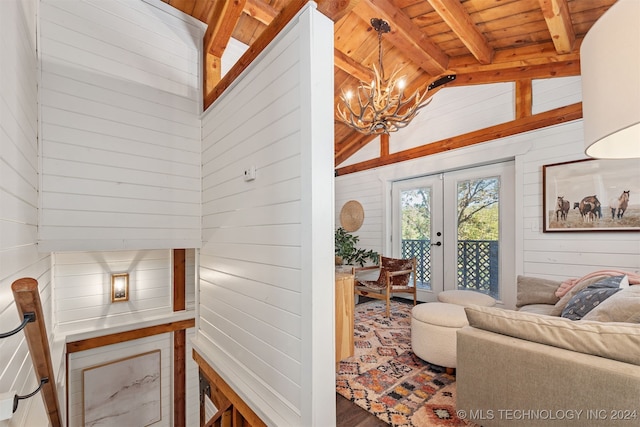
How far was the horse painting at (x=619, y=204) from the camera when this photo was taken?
9.02ft

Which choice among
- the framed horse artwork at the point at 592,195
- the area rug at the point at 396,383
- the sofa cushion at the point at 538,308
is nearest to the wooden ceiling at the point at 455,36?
the framed horse artwork at the point at 592,195

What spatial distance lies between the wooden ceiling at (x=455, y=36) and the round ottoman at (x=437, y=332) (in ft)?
8.04

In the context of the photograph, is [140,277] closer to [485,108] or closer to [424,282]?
[424,282]

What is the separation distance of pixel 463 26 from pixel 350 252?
3549mm

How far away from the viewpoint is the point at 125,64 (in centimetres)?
251

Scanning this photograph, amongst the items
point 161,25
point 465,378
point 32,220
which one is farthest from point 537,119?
point 32,220

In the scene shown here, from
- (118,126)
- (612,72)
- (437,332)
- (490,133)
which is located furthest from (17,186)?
(490,133)

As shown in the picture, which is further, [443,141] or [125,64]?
[443,141]

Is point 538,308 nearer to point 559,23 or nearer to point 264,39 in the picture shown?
point 559,23

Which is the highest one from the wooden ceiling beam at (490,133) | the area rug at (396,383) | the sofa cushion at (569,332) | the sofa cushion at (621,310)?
the wooden ceiling beam at (490,133)

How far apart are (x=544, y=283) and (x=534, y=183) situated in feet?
3.96

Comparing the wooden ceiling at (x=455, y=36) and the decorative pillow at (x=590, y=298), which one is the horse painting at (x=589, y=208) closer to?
the wooden ceiling at (x=455, y=36)

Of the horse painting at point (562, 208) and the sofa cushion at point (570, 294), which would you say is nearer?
the sofa cushion at point (570, 294)

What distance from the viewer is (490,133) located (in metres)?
3.78
